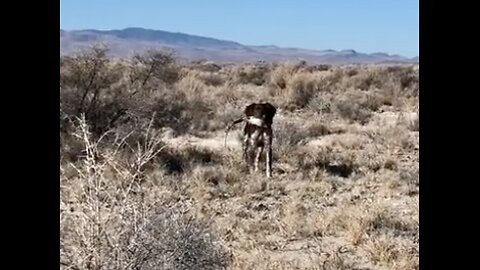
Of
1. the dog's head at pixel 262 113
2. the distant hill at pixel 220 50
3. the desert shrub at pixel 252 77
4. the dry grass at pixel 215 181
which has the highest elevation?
the distant hill at pixel 220 50

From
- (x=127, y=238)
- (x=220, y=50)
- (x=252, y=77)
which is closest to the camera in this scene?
(x=127, y=238)

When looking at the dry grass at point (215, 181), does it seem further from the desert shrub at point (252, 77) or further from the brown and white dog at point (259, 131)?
the desert shrub at point (252, 77)

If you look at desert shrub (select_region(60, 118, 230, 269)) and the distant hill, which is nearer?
desert shrub (select_region(60, 118, 230, 269))

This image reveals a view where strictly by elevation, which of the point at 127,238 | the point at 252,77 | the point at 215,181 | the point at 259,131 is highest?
the point at 252,77

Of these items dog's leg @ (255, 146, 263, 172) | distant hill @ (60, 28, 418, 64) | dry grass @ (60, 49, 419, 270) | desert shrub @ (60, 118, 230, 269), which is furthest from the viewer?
distant hill @ (60, 28, 418, 64)

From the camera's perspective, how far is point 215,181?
32.4 feet

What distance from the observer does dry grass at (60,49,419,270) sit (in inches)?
183

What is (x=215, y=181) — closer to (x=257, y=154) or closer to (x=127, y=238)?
(x=257, y=154)

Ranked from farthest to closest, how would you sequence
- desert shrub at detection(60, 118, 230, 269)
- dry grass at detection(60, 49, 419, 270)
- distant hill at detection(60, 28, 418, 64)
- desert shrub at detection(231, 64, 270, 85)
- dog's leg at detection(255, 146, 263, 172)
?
distant hill at detection(60, 28, 418, 64), desert shrub at detection(231, 64, 270, 85), dog's leg at detection(255, 146, 263, 172), dry grass at detection(60, 49, 419, 270), desert shrub at detection(60, 118, 230, 269)

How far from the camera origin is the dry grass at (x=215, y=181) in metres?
4.66

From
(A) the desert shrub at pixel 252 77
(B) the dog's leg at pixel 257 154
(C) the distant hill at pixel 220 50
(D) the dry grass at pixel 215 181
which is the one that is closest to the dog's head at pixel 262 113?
(B) the dog's leg at pixel 257 154

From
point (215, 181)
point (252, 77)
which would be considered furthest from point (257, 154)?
point (252, 77)

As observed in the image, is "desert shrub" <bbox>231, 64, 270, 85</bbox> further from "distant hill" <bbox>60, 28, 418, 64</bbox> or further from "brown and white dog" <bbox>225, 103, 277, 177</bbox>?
"distant hill" <bbox>60, 28, 418, 64</bbox>

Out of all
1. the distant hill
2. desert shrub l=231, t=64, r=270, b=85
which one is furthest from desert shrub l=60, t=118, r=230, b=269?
the distant hill
